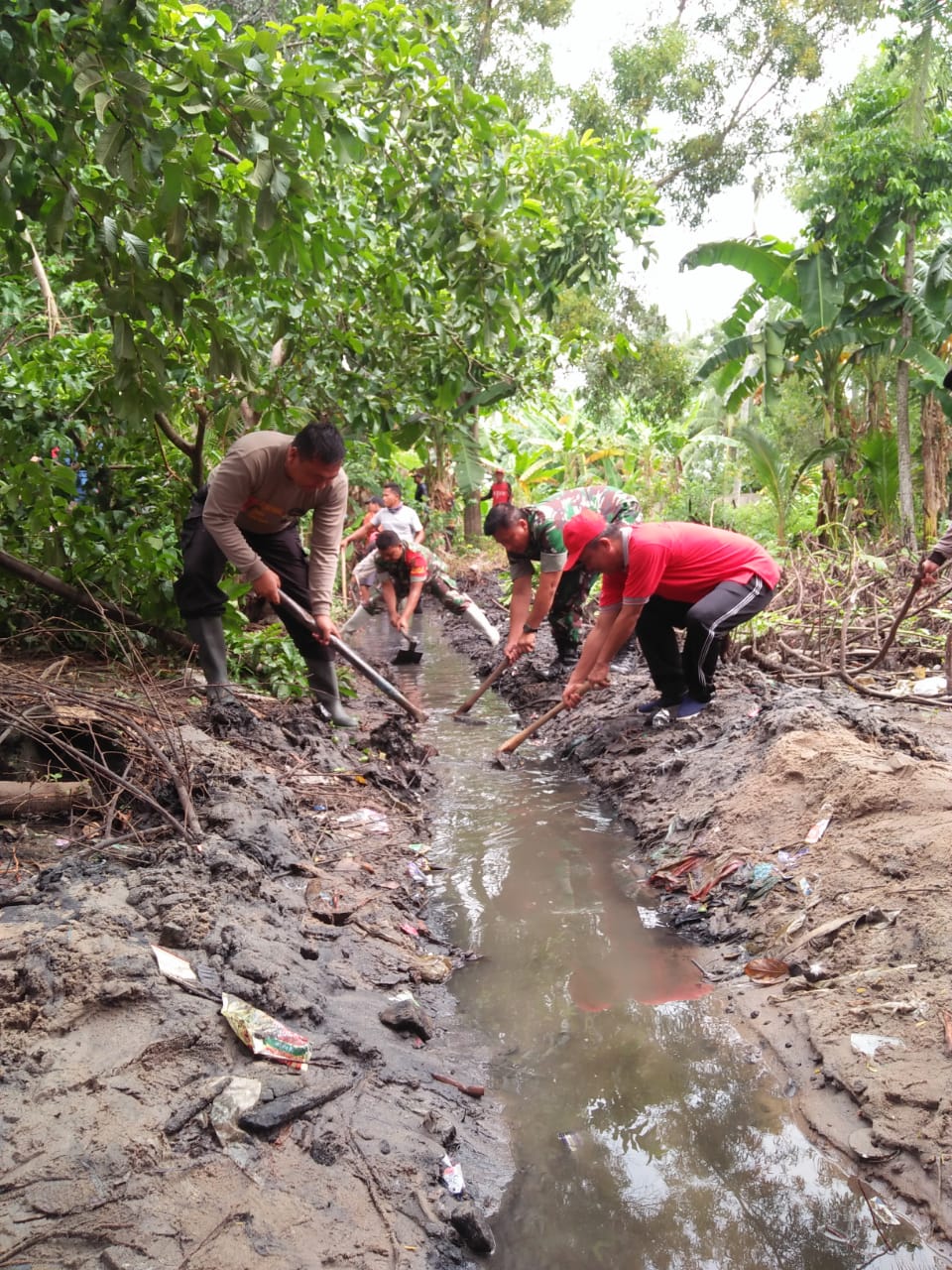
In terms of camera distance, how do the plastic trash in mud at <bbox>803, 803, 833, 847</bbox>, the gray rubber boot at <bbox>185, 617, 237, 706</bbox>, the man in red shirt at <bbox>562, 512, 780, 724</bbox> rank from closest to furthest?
the plastic trash in mud at <bbox>803, 803, 833, 847</bbox>
the gray rubber boot at <bbox>185, 617, 237, 706</bbox>
the man in red shirt at <bbox>562, 512, 780, 724</bbox>

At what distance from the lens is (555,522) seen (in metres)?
5.98

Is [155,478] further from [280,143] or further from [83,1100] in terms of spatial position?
[83,1100]

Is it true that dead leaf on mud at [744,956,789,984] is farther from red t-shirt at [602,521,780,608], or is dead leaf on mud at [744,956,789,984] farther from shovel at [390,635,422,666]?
shovel at [390,635,422,666]

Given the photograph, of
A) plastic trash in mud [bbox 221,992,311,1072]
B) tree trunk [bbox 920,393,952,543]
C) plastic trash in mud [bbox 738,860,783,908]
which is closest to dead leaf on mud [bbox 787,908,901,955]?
plastic trash in mud [bbox 738,860,783,908]

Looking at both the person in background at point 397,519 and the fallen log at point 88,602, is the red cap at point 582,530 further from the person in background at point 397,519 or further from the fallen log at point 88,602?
the person in background at point 397,519

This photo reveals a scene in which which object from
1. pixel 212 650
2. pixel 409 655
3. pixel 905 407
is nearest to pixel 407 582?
pixel 409 655

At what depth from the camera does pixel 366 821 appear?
4.34 m

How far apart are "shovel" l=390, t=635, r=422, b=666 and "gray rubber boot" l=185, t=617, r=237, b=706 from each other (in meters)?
4.47

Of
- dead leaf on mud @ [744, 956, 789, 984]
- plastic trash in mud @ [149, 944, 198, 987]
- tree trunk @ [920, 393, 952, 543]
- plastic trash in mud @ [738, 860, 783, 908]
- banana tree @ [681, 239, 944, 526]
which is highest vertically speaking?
banana tree @ [681, 239, 944, 526]

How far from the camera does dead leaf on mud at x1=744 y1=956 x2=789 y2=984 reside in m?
2.99

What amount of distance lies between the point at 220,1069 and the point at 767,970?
72.9 inches

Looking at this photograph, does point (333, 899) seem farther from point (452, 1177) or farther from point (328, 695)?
point (328, 695)

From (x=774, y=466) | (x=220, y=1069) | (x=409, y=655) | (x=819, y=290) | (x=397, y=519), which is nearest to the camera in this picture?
(x=220, y=1069)

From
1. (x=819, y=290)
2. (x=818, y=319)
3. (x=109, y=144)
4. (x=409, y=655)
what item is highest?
(x=819, y=290)
